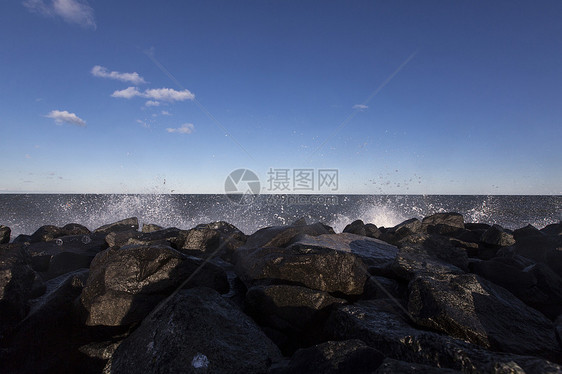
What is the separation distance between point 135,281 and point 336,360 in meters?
2.84

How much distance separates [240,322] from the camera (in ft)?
9.55

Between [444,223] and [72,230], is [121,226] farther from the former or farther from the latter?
[444,223]

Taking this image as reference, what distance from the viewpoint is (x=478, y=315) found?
2.81m

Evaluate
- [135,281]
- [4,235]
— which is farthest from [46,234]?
[135,281]

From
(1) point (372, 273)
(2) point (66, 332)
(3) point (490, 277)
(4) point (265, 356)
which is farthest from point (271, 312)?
(3) point (490, 277)

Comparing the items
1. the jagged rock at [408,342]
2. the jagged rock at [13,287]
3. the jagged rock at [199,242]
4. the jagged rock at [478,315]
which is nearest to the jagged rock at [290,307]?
the jagged rock at [408,342]

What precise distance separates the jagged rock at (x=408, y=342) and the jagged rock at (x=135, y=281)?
1954 millimetres

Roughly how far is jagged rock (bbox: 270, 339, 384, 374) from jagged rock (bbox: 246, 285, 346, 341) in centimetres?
123

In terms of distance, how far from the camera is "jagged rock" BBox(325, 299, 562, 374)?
6.36ft

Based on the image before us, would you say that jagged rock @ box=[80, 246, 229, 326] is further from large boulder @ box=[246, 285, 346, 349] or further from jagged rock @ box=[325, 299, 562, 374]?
jagged rock @ box=[325, 299, 562, 374]

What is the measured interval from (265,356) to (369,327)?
95 centimetres

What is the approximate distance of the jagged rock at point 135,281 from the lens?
3.43 meters

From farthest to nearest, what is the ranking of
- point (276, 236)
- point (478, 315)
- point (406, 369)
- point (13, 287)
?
1. point (276, 236)
2. point (13, 287)
3. point (478, 315)
4. point (406, 369)

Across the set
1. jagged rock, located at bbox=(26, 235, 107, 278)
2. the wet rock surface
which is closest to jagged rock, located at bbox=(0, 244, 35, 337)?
the wet rock surface
